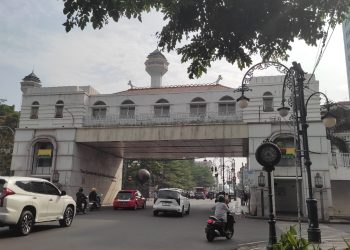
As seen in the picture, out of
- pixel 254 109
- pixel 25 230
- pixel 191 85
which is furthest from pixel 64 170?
pixel 25 230

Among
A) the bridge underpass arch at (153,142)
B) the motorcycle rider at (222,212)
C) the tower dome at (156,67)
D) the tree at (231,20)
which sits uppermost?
the tower dome at (156,67)

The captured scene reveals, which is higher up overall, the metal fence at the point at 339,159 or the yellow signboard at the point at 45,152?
the yellow signboard at the point at 45,152

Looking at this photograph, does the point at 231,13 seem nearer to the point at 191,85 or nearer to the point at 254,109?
the point at 254,109

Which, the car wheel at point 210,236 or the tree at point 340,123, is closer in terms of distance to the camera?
the car wheel at point 210,236

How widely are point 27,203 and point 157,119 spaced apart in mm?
18123

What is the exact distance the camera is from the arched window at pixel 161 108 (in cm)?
2989

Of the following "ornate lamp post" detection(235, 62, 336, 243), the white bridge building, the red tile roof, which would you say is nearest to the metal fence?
the white bridge building

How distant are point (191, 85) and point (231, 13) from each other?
27255 millimetres

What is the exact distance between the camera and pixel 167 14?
620cm

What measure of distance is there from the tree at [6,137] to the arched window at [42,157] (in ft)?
43.2

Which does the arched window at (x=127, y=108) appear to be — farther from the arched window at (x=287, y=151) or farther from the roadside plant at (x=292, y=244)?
the roadside plant at (x=292, y=244)

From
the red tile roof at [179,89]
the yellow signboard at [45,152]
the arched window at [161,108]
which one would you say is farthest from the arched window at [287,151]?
the yellow signboard at [45,152]

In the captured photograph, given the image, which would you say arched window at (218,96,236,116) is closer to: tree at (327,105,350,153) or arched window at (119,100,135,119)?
arched window at (119,100,135,119)

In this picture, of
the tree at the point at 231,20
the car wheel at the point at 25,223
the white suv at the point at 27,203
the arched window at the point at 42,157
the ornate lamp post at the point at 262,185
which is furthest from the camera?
the arched window at the point at 42,157
